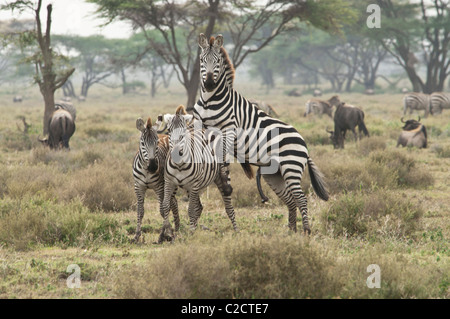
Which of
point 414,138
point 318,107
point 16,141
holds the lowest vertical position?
point 16,141

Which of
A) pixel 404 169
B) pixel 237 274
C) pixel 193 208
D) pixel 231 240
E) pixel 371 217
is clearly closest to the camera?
pixel 237 274

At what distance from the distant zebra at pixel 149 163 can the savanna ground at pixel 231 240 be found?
588 millimetres

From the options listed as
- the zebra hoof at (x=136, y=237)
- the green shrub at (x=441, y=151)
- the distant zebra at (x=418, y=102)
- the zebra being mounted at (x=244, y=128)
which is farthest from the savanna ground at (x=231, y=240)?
the distant zebra at (x=418, y=102)

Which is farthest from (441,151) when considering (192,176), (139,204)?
(139,204)

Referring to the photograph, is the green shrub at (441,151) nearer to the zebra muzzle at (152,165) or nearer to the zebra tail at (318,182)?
the zebra tail at (318,182)

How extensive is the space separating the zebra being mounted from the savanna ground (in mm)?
803

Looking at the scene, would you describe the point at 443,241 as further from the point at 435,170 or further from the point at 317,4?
the point at 317,4

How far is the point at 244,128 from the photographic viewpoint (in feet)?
22.9

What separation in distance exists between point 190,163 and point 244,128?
105 cm

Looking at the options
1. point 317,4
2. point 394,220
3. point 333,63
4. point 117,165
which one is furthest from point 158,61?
point 394,220

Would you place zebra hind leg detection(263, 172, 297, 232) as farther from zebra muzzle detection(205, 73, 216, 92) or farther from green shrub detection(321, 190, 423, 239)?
zebra muzzle detection(205, 73, 216, 92)

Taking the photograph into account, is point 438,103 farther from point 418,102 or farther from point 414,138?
point 414,138

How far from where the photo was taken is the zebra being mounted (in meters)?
6.75

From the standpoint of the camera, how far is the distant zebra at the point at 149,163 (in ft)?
20.4
